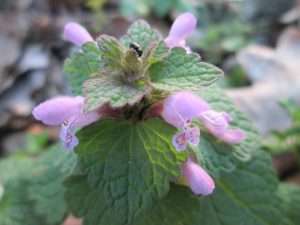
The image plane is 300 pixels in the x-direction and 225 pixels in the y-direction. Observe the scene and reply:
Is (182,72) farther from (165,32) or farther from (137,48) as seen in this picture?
(165,32)

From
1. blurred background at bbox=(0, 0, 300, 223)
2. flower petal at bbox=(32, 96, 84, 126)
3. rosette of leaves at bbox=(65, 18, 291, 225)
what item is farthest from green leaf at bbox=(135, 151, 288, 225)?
blurred background at bbox=(0, 0, 300, 223)

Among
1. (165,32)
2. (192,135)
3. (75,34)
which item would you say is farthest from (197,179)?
(165,32)

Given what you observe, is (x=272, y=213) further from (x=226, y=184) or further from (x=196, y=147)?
(x=196, y=147)

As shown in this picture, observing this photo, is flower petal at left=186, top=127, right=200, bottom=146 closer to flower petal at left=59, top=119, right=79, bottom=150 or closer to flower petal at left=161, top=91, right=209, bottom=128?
flower petal at left=161, top=91, right=209, bottom=128

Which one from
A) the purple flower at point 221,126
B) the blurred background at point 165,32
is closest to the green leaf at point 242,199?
the purple flower at point 221,126

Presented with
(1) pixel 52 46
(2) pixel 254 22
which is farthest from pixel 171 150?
(2) pixel 254 22
